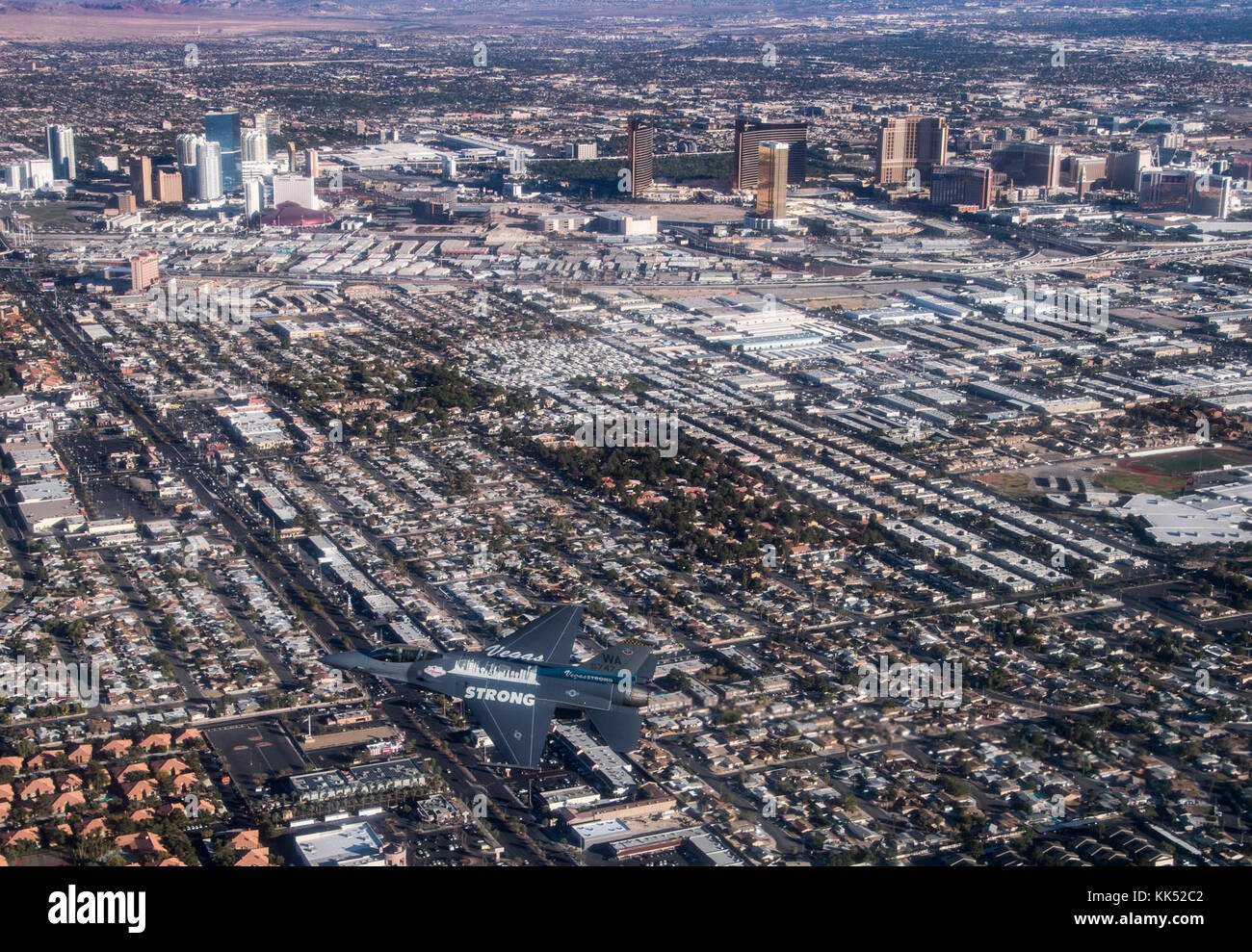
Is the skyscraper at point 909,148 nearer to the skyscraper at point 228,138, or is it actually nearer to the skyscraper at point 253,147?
the skyscraper at point 253,147

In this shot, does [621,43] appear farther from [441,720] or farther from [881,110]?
[441,720]

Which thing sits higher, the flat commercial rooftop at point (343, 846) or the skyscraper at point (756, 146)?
the skyscraper at point (756, 146)

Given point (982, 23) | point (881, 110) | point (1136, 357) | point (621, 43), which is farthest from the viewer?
point (982, 23)

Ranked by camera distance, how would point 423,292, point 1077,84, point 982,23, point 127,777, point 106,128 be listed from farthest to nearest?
point 982,23
point 1077,84
point 106,128
point 423,292
point 127,777

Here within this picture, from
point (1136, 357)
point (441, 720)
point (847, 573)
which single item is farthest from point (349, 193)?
point (441, 720)

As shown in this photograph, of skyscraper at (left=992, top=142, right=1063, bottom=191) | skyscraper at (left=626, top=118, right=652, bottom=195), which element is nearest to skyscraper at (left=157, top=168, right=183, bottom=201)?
skyscraper at (left=626, top=118, right=652, bottom=195)

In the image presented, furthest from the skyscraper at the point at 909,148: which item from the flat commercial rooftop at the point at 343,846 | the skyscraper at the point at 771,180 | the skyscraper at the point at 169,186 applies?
the flat commercial rooftop at the point at 343,846
